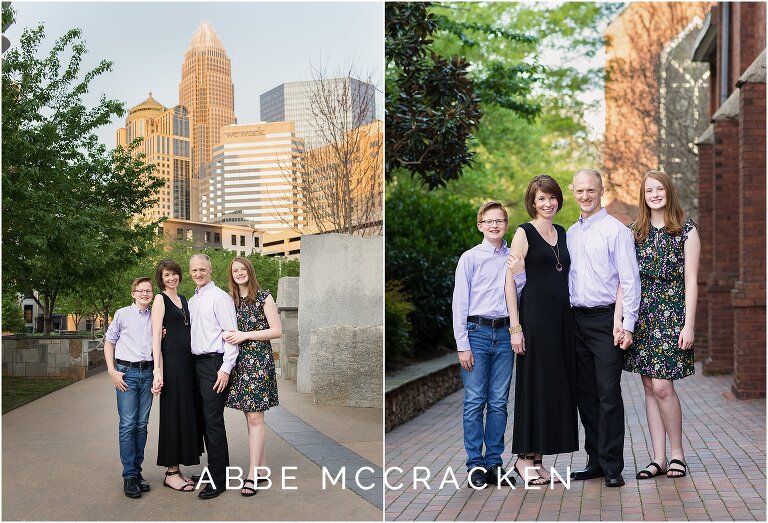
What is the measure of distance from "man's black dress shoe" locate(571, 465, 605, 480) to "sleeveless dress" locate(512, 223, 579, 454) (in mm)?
374

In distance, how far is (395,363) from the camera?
13289 mm

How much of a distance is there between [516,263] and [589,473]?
1.49m

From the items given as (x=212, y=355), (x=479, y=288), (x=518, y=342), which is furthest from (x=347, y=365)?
(x=518, y=342)

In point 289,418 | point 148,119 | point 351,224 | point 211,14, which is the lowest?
point 289,418

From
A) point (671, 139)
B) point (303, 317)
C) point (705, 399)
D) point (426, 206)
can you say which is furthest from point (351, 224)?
point (671, 139)

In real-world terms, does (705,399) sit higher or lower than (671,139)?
lower

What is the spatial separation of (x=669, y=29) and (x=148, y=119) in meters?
23.9

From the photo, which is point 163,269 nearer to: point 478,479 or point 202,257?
point 202,257

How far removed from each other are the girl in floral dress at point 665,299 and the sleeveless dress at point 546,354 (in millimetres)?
525

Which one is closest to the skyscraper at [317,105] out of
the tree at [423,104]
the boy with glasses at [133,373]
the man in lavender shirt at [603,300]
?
the boy with glasses at [133,373]

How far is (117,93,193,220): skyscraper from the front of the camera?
602 cm

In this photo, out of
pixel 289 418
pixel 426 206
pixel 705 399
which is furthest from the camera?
pixel 426 206

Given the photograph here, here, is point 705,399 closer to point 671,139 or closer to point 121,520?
point 121,520

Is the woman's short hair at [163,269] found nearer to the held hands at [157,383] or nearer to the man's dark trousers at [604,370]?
the held hands at [157,383]
